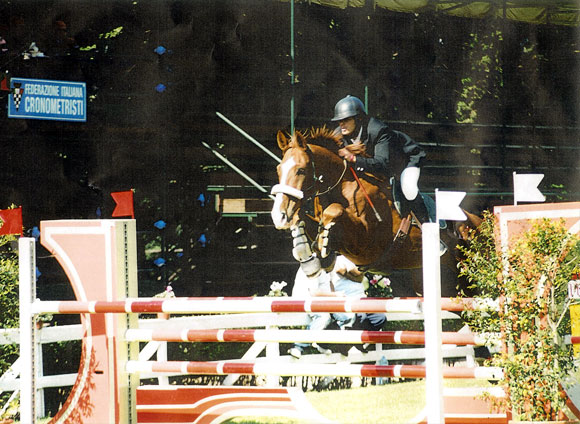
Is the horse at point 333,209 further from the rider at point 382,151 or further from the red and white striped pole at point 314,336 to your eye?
the red and white striped pole at point 314,336

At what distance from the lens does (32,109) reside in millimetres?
4438

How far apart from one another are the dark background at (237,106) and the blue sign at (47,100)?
0.04 meters

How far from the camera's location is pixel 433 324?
8.27 feet

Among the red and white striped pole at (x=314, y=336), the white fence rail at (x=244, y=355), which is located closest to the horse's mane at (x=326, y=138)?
the white fence rail at (x=244, y=355)

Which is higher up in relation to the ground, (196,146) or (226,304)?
(196,146)

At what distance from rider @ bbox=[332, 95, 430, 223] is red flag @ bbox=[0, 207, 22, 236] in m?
2.10

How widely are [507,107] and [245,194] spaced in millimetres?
1783

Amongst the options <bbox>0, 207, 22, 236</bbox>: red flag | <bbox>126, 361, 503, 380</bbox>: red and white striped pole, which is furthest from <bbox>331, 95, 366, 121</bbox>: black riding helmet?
<bbox>126, 361, 503, 380</bbox>: red and white striped pole

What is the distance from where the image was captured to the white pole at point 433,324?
8.19ft

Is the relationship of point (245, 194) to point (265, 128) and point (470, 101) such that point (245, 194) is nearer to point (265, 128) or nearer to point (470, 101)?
point (265, 128)

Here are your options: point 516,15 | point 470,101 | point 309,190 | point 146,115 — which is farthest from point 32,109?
point 516,15

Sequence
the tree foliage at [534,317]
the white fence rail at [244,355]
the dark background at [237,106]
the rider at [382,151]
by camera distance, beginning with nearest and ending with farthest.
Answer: the tree foliage at [534,317] < the white fence rail at [244,355] < the dark background at [237,106] < the rider at [382,151]

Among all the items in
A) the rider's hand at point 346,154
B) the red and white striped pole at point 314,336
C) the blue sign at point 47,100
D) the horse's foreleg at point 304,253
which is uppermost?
the blue sign at point 47,100

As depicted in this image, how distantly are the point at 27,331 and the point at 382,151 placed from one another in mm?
2600
